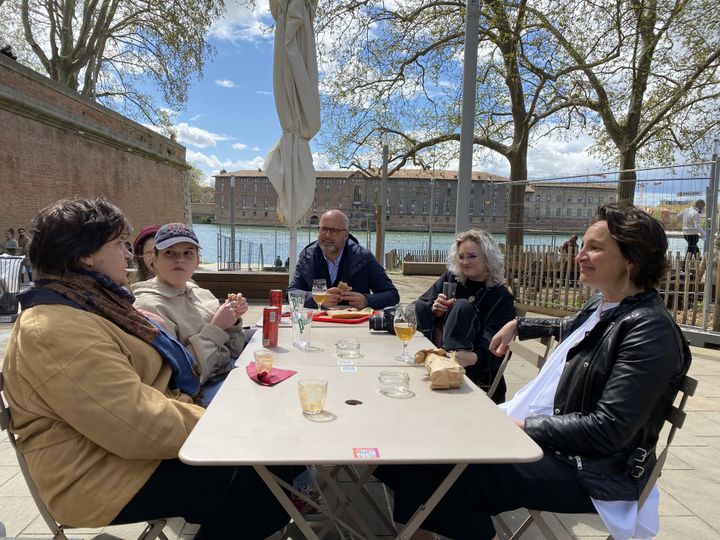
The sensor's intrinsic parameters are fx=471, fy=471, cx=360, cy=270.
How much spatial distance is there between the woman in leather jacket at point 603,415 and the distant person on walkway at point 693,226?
6187 millimetres

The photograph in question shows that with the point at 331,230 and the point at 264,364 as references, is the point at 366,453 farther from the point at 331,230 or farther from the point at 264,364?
the point at 331,230

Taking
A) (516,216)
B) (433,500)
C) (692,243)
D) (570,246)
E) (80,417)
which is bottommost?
(433,500)

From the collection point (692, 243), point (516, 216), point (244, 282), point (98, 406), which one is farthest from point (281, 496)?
point (516, 216)

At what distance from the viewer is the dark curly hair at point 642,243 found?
1.66 meters

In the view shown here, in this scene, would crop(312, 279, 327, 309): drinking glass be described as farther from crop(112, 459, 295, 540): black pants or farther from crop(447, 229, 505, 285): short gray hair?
crop(112, 459, 295, 540): black pants

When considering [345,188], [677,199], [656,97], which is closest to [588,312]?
[677,199]

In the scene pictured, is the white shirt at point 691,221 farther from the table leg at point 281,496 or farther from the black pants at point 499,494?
the table leg at point 281,496

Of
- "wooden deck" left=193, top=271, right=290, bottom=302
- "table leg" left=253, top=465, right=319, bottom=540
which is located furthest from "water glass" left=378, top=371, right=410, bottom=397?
"wooden deck" left=193, top=271, right=290, bottom=302

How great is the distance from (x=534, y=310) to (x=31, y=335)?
8.05 m

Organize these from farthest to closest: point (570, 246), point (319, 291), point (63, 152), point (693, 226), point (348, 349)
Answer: point (63, 152) < point (570, 246) < point (693, 226) < point (319, 291) < point (348, 349)

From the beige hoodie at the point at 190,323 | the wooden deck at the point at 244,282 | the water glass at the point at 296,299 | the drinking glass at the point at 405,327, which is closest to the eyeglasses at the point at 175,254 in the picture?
the beige hoodie at the point at 190,323

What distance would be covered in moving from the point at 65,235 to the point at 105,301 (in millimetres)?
249

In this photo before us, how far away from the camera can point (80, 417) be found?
131 cm

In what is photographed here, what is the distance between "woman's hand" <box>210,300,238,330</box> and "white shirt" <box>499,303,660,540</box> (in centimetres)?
142
